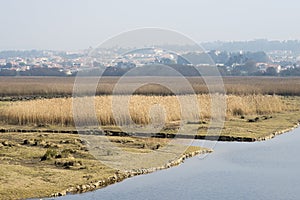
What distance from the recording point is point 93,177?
17.7 meters

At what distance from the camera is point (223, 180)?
18234mm

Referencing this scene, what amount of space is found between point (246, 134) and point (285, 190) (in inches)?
465

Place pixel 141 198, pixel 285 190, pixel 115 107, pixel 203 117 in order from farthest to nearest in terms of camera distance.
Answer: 1. pixel 203 117
2. pixel 115 107
3. pixel 285 190
4. pixel 141 198

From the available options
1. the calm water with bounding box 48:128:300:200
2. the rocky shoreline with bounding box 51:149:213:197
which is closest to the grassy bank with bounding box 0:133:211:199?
the rocky shoreline with bounding box 51:149:213:197

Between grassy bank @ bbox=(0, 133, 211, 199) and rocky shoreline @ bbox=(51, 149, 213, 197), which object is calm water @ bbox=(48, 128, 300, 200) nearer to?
rocky shoreline @ bbox=(51, 149, 213, 197)

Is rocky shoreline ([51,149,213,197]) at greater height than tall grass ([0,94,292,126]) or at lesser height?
lesser

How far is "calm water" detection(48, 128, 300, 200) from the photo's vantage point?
53.1 feet

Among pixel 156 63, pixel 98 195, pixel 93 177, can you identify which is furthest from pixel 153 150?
pixel 156 63

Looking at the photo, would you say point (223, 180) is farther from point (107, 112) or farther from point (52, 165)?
point (107, 112)

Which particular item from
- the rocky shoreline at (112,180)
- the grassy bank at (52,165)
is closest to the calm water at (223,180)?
the rocky shoreline at (112,180)

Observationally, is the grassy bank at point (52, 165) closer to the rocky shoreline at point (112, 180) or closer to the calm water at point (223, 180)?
the rocky shoreline at point (112, 180)

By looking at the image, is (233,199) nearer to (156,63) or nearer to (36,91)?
(36,91)

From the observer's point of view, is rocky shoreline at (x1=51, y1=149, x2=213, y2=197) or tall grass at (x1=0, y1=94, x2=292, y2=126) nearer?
rocky shoreline at (x1=51, y1=149, x2=213, y2=197)

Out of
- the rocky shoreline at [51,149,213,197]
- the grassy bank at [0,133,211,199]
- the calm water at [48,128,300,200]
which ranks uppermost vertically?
the grassy bank at [0,133,211,199]
